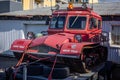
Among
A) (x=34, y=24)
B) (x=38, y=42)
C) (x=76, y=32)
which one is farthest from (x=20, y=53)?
(x=34, y=24)

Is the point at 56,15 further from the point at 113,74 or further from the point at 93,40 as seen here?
the point at 113,74

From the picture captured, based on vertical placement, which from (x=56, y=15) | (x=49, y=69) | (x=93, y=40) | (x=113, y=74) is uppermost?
(x=56, y=15)

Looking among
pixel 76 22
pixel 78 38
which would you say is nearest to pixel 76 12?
pixel 76 22

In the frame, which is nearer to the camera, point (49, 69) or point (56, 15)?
point (49, 69)

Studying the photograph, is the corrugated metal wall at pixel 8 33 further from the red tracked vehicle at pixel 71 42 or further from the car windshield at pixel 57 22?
the red tracked vehicle at pixel 71 42

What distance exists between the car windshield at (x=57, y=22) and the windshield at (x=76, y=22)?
30 cm

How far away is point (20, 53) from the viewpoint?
10.9 meters

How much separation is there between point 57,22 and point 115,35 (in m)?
7.54

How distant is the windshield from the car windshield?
30cm

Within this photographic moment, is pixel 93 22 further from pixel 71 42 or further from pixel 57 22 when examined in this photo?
pixel 71 42

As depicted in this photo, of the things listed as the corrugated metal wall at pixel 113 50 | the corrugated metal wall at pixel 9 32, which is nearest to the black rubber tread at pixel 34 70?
the corrugated metal wall at pixel 113 50

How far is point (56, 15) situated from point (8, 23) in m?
10.7

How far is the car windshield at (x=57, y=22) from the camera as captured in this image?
11984 millimetres

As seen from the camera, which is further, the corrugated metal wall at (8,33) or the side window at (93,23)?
the corrugated metal wall at (8,33)
